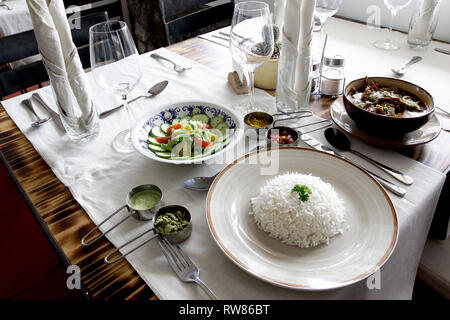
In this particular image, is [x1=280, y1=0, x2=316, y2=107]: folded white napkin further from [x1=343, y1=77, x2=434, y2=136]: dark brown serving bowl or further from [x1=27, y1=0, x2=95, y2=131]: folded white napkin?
[x1=27, y1=0, x2=95, y2=131]: folded white napkin

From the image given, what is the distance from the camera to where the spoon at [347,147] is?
2.39ft

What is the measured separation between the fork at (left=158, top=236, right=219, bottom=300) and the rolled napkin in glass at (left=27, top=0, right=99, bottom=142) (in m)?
0.46

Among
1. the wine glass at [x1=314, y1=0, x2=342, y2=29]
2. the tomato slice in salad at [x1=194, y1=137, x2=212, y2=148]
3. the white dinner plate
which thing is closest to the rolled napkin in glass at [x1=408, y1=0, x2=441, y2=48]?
the wine glass at [x1=314, y1=0, x2=342, y2=29]

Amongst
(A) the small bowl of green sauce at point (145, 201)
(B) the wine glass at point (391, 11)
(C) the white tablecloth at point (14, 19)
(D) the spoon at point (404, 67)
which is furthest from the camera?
(C) the white tablecloth at point (14, 19)

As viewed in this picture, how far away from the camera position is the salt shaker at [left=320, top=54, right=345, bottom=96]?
1041 millimetres

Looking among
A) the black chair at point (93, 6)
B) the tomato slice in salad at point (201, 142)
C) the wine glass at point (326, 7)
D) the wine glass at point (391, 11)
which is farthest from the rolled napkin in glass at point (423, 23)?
the black chair at point (93, 6)

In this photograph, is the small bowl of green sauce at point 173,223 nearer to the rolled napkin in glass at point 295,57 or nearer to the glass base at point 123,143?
the glass base at point 123,143

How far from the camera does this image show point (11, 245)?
1143mm

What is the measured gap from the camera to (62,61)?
804 millimetres

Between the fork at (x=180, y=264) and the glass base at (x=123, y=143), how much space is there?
34 cm

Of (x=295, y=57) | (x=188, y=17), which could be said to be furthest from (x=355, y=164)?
(x=188, y=17)

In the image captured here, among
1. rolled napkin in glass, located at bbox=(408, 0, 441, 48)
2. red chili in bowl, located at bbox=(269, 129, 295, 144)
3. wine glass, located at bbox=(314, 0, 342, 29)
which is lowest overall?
red chili in bowl, located at bbox=(269, 129, 295, 144)

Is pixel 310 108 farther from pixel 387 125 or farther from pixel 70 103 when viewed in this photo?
pixel 70 103
